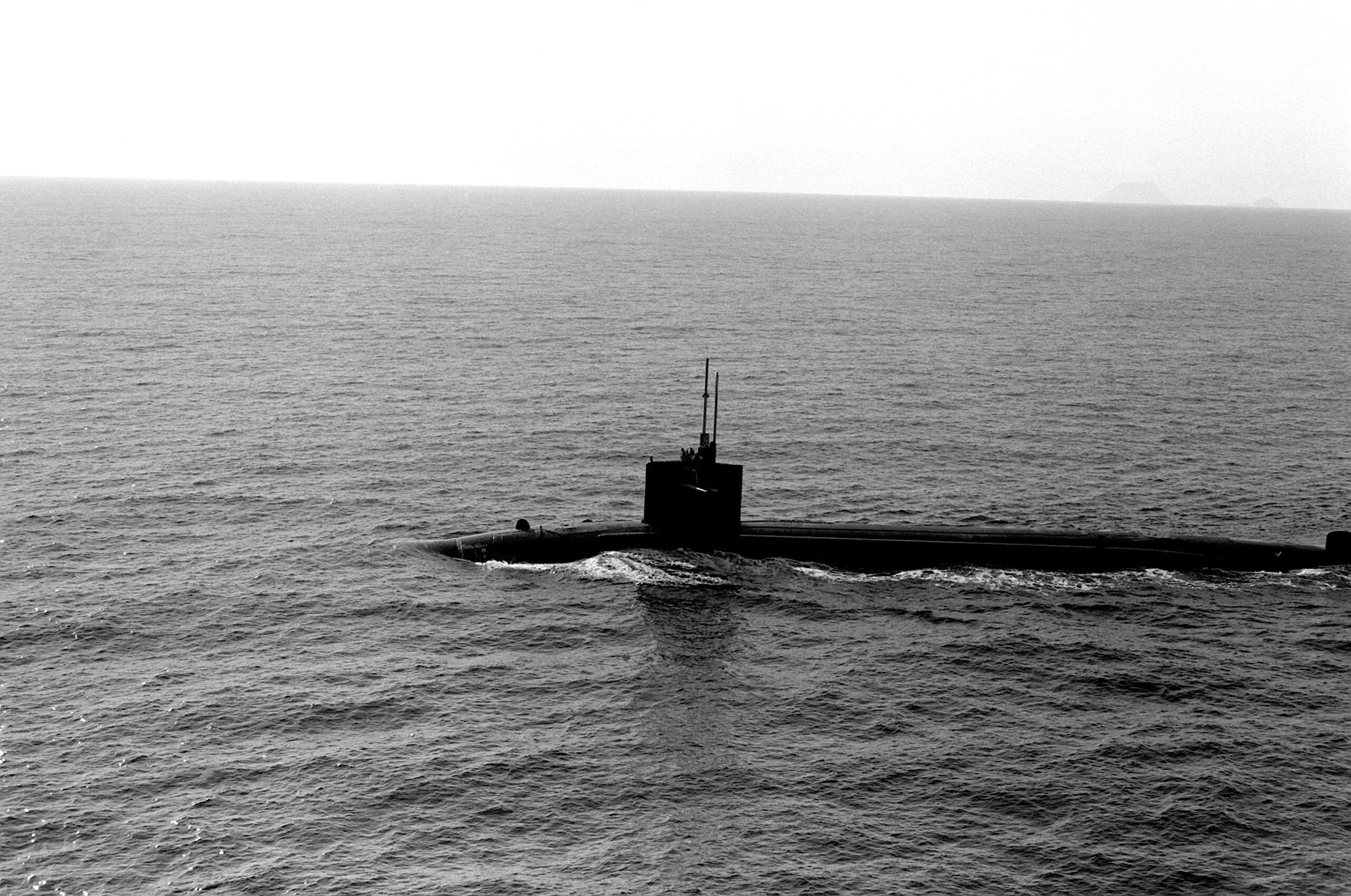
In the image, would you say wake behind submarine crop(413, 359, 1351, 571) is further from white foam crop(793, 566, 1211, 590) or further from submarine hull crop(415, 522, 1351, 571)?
white foam crop(793, 566, 1211, 590)

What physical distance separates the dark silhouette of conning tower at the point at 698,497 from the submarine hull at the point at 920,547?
176mm

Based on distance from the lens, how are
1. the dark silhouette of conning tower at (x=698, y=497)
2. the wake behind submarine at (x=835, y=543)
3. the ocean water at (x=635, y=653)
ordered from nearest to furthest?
the ocean water at (x=635, y=653) < the wake behind submarine at (x=835, y=543) < the dark silhouette of conning tower at (x=698, y=497)

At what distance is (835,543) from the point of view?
67.5 meters

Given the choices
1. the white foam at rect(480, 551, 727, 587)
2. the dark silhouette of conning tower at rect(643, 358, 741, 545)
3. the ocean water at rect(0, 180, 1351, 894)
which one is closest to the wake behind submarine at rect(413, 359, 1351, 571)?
the dark silhouette of conning tower at rect(643, 358, 741, 545)

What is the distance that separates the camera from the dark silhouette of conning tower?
68188 mm

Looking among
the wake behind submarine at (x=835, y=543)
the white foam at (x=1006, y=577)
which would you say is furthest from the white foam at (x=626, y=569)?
the white foam at (x=1006, y=577)

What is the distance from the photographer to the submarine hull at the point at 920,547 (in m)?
66.9

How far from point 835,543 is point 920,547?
4130 mm

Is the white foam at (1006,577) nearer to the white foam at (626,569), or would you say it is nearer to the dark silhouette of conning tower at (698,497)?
the dark silhouette of conning tower at (698,497)

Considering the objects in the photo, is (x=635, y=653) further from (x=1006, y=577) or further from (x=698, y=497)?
(x=1006, y=577)

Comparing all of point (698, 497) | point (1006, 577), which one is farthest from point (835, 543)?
point (1006, 577)

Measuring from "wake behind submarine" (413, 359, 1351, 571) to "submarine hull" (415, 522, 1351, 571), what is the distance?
0.05 m

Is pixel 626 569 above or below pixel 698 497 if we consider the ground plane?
below

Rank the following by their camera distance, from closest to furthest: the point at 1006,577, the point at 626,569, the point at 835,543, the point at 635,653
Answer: the point at 635,653 → the point at 1006,577 → the point at 626,569 → the point at 835,543
